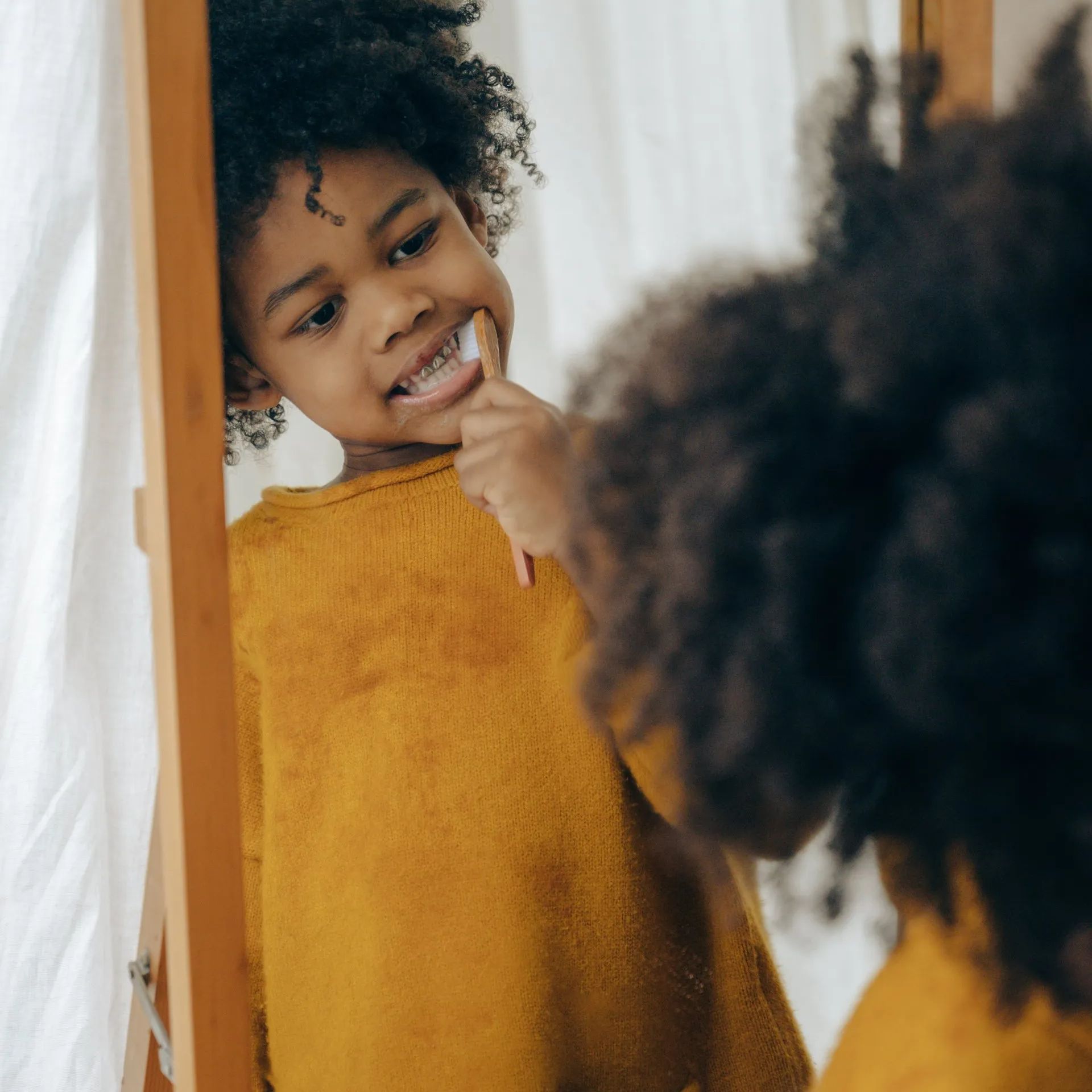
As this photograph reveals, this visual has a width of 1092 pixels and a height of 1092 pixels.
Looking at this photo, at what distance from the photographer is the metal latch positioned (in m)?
0.68

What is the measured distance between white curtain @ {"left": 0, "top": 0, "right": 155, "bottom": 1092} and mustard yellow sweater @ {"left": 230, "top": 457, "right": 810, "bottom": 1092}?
10cm

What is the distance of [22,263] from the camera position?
→ 611 mm

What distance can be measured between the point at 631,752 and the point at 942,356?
34cm

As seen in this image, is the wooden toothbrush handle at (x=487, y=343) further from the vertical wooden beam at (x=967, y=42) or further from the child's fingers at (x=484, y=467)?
the vertical wooden beam at (x=967, y=42)

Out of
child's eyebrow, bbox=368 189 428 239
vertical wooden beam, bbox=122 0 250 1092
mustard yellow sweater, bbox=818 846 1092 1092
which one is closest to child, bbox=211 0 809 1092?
child's eyebrow, bbox=368 189 428 239

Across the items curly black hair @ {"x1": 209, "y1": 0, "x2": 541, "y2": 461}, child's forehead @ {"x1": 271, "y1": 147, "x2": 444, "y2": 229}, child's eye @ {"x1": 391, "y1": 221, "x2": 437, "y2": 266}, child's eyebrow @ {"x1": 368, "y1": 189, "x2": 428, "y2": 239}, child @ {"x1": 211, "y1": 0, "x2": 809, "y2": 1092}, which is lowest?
child @ {"x1": 211, "y1": 0, "x2": 809, "y2": 1092}

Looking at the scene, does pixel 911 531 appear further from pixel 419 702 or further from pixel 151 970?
pixel 151 970

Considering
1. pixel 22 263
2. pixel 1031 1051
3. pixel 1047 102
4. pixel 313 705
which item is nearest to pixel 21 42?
pixel 22 263

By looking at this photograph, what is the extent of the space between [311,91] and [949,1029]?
0.54 meters

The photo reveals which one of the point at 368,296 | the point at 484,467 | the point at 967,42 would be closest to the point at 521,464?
the point at 484,467

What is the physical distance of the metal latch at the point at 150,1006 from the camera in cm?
68

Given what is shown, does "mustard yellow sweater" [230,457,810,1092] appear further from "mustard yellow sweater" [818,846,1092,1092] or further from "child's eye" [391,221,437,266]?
"mustard yellow sweater" [818,846,1092,1092]

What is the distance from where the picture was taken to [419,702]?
671 mm

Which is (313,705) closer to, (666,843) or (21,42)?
(666,843)
